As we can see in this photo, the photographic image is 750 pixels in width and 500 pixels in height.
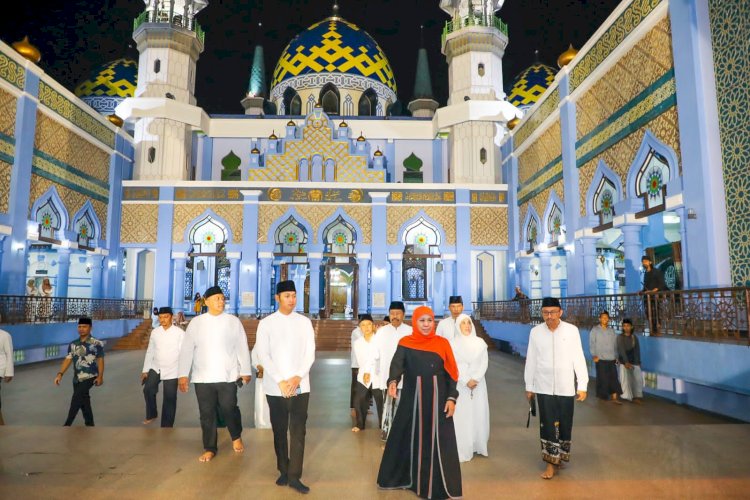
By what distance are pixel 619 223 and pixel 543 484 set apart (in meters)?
6.57

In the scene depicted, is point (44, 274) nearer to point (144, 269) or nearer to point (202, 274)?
point (144, 269)

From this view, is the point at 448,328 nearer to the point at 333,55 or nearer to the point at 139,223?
the point at 139,223

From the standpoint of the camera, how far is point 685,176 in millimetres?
6840

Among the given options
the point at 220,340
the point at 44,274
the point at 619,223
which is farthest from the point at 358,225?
the point at 220,340

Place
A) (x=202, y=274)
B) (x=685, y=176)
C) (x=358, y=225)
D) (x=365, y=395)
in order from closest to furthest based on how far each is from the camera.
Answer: (x=365, y=395)
(x=685, y=176)
(x=358, y=225)
(x=202, y=274)

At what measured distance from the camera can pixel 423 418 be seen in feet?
9.77

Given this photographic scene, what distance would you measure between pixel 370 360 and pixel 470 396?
4.17ft

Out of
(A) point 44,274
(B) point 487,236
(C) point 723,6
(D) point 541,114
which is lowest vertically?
(A) point 44,274

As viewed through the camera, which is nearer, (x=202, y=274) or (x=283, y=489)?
(x=283, y=489)

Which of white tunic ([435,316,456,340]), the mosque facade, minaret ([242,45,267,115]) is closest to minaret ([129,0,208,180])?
the mosque facade

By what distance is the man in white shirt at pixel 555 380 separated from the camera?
3307 millimetres

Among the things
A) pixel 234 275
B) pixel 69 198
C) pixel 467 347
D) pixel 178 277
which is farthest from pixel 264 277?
pixel 467 347

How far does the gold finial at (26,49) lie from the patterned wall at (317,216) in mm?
6420

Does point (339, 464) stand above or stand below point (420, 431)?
below
